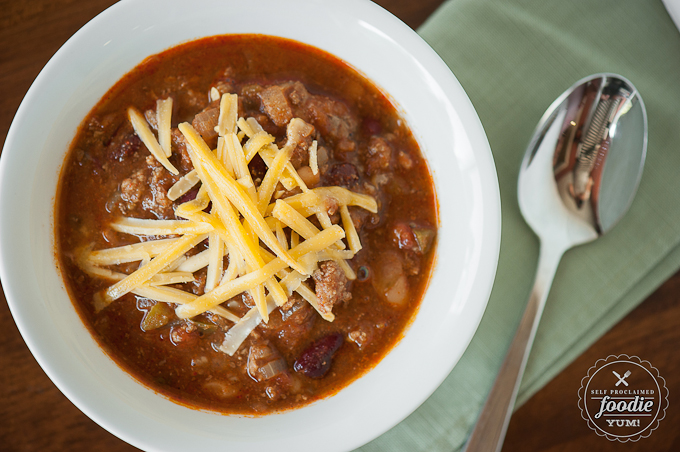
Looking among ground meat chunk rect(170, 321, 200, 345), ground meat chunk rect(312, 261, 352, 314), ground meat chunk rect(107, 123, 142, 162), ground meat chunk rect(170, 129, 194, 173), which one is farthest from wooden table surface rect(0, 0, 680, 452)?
ground meat chunk rect(312, 261, 352, 314)

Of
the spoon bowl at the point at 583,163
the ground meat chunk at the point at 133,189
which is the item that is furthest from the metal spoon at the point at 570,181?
the ground meat chunk at the point at 133,189

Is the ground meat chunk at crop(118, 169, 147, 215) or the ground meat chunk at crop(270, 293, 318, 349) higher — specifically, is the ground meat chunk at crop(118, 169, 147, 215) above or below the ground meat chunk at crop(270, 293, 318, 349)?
above

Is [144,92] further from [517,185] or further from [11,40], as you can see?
[517,185]

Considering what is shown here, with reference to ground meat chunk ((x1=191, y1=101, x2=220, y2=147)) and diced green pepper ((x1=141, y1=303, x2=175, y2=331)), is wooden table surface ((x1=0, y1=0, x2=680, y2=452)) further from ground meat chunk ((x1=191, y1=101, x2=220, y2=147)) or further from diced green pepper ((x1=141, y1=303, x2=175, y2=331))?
ground meat chunk ((x1=191, y1=101, x2=220, y2=147))
